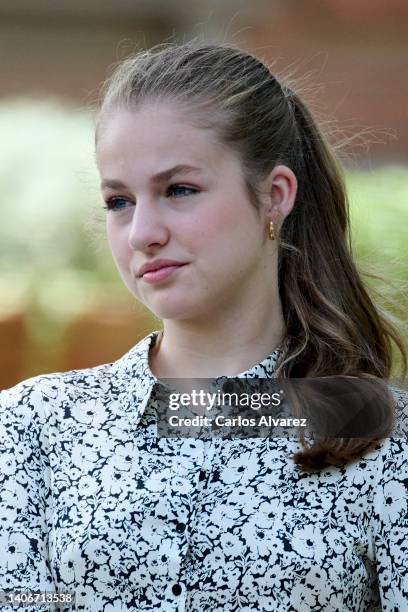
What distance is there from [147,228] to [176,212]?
55mm

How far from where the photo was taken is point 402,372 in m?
2.10

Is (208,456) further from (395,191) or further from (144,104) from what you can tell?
(395,191)

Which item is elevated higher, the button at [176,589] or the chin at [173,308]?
the chin at [173,308]

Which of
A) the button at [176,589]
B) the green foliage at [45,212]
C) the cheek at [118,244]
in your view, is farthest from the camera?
the green foliage at [45,212]

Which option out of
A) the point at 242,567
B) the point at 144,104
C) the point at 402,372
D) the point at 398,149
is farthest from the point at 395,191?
the point at 242,567

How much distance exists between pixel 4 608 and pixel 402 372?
864 mm

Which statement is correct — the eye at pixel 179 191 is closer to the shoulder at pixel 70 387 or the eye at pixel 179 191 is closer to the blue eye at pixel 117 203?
the blue eye at pixel 117 203

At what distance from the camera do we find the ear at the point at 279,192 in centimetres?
194

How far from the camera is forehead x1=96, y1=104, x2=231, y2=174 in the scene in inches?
71.2

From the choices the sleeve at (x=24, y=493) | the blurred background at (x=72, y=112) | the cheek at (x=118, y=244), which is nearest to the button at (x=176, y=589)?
the sleeve at (x=24, y=493)

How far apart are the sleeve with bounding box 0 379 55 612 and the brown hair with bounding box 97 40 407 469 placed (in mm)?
432

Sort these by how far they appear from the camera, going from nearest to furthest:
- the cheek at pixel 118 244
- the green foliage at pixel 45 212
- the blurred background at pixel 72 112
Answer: the cheek at pixel 118 244
the blurred background at pixel 72 112
the green foliage at pixel 45 212

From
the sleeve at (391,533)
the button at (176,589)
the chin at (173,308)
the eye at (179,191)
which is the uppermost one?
the eye at (179,191)

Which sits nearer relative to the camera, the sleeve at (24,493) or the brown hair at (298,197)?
the sleeve at (24,493)
